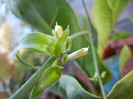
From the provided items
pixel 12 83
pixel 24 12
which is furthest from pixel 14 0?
pixel 12 83

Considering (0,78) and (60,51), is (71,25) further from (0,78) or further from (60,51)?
(0,78)

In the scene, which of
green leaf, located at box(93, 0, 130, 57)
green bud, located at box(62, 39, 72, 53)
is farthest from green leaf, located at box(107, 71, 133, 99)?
green leaf, located at box(93, 0, 130, 57)

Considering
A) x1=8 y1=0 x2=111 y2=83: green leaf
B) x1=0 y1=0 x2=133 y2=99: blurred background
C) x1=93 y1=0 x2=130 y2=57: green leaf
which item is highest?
x1=8 y1=0 x2=111 y2=83: green leaf

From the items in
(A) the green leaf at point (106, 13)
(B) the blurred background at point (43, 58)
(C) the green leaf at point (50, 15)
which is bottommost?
(B) the blurred background at point (43, 58)

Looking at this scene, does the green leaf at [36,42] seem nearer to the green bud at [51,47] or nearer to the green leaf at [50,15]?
the green bud at [51,47]

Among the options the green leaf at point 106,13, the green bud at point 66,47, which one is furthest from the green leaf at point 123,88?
the green leaf at point 106,13

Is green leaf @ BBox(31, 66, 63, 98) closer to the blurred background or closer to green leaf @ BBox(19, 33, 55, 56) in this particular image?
green leaf @ BBox(19, 33, 55, 56)
